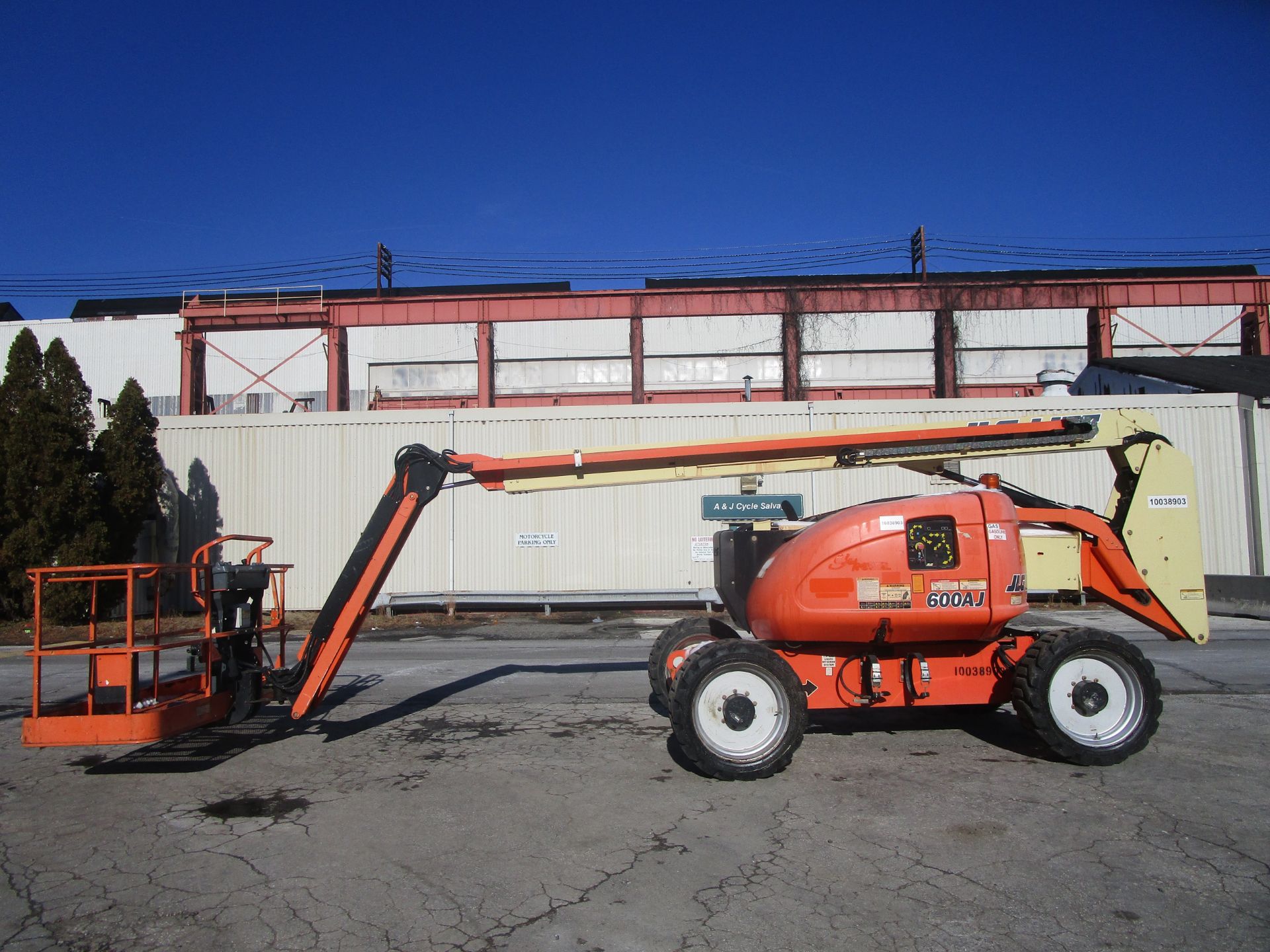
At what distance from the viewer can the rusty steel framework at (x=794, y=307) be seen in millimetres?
32656

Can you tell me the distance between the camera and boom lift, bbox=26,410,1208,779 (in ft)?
20.4

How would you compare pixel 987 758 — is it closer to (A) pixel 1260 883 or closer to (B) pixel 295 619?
(A) pixel 1260 883

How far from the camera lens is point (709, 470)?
285 inches

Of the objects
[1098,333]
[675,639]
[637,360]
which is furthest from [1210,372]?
[675,639]

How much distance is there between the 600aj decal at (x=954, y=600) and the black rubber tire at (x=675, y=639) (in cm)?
191

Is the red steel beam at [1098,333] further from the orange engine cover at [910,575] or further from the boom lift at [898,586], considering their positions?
the orange engine cover at [910,575]

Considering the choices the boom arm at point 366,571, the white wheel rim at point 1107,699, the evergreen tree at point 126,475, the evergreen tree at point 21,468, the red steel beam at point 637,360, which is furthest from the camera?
the red steel beam at point 637,360

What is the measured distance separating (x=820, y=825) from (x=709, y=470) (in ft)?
10.0

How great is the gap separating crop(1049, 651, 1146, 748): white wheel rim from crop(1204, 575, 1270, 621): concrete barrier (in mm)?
13034

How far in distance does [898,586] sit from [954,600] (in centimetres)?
43

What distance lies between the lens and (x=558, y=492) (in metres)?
20.2

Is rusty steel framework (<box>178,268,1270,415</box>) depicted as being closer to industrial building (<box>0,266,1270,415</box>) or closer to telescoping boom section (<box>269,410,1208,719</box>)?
industrial building (<box>0,266,1270,415</box>)

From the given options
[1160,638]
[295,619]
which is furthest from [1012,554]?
[295,619]

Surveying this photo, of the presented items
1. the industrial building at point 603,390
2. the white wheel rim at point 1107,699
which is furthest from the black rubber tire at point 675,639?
the industrial building at point 603,390
